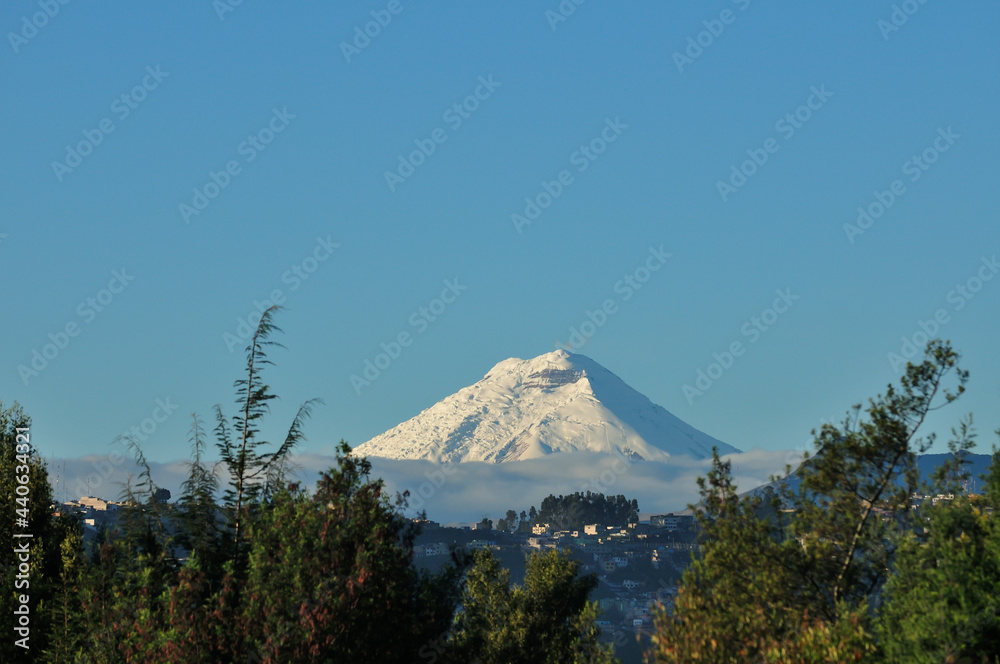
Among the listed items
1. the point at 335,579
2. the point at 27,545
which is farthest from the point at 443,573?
the point at 27,545

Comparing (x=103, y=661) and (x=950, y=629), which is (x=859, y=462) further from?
(x=103, y=661)

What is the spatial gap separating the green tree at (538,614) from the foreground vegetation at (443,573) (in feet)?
53.9

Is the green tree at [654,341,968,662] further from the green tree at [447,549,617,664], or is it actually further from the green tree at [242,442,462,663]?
the green tree at [447,549,617,664]

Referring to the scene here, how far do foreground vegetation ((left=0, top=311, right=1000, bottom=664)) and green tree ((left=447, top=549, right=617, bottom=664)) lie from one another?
53.9 feet

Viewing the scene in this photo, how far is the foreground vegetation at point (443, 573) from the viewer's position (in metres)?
24.0

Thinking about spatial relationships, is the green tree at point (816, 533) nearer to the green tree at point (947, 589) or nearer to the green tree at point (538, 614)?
the green tree at point (947, 589)

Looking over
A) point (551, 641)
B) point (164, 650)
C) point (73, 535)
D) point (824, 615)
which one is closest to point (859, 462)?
point (824, 615)

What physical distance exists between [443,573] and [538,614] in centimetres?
1997

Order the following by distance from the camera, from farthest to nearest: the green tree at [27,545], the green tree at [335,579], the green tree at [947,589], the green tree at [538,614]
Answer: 1. the green tree at [538,614]
2. the green tree at [27,545]
3. the green tree at [335,579]
4. the green tree at [947,589]

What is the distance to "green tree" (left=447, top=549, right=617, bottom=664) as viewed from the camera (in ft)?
164

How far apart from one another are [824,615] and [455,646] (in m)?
13.4

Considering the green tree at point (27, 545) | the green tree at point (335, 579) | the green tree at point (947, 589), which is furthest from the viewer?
the green tree at point (27, 545)

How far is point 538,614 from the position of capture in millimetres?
52906

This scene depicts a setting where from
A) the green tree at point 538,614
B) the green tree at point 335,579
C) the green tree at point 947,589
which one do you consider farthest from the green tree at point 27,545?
the green tree at point 947,589
